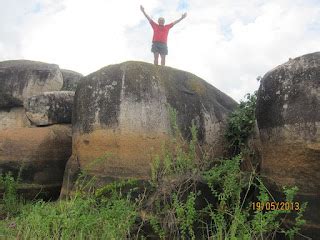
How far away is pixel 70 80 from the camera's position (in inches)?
374

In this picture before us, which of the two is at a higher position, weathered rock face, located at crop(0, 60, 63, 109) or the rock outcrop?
weathered rock face, located at crop(0, 60, 63, 109)

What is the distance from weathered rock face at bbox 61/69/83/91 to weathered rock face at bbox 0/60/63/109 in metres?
0.63

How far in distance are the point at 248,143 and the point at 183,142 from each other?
0.85 meters

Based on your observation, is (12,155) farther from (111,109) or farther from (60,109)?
(111,109)

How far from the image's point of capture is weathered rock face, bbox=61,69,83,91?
9.33m

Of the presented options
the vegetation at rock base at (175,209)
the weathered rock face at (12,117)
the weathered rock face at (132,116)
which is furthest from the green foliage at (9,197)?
the weathered rock face at (12,117)

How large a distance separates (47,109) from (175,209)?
4069 mm

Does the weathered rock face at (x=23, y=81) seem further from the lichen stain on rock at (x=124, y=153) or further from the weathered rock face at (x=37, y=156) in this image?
the lichen stain on rock at (x=124, y=153)

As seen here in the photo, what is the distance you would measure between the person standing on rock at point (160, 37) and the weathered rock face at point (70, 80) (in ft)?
7.25

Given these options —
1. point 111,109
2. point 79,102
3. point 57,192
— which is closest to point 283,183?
point 111,109
